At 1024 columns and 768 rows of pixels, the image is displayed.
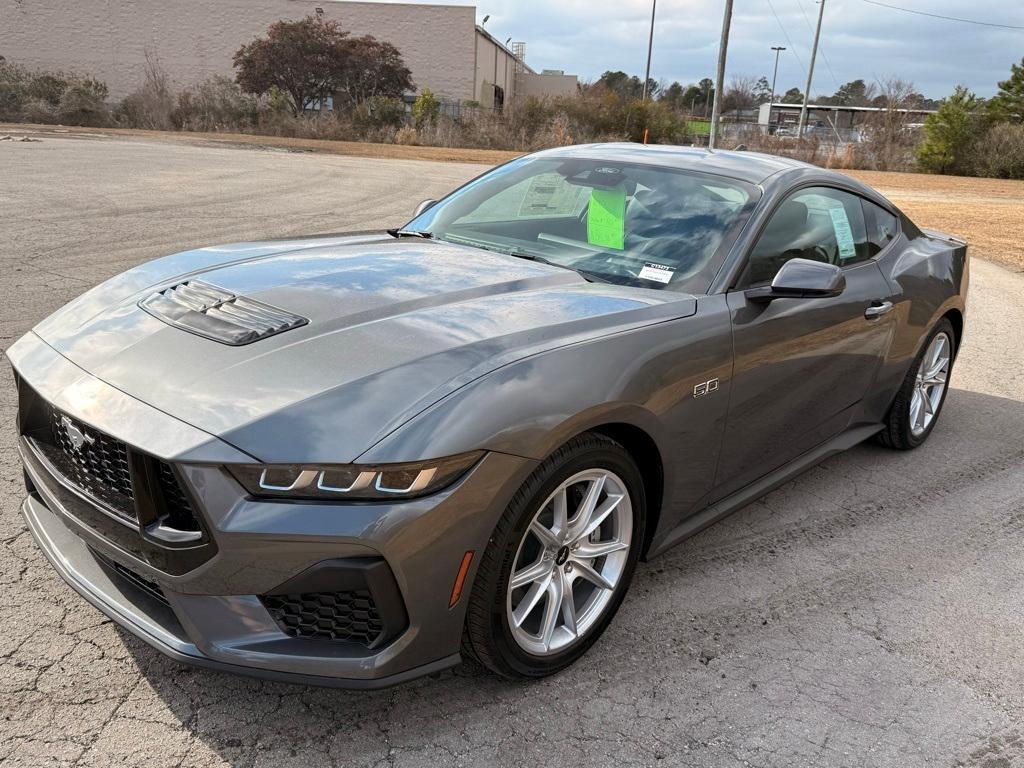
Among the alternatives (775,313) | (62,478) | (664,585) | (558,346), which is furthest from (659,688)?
(62,478)

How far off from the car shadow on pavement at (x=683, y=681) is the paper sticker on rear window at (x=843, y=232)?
4.07 ft

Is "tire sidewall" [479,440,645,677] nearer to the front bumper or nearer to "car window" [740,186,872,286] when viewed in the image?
the front bumper

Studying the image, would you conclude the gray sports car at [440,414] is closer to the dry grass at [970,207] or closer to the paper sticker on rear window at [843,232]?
the paper sticker on rear window at [843,232]

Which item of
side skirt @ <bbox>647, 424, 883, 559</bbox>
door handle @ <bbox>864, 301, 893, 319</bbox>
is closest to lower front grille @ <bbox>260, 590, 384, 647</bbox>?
side skirt @ <bbox>647, 424, 883, 559</bbox>

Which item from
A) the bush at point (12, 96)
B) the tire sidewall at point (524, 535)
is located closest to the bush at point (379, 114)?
the bush at point (12, 96)

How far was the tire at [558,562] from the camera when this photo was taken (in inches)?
89.7

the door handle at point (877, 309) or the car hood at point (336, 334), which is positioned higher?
the car hood at point (336, 334)

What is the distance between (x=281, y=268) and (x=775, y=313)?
189cm

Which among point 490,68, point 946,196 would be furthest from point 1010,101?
point 490,68

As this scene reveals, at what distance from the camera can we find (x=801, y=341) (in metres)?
3.33

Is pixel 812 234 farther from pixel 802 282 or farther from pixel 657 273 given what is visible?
pixel 657 273

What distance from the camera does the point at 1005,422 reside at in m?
5.31

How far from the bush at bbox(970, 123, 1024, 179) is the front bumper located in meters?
37.7

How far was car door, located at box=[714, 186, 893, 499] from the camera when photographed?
311 centimetres
